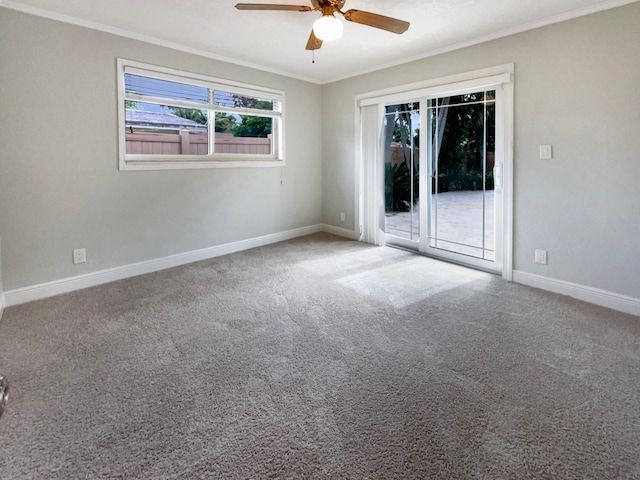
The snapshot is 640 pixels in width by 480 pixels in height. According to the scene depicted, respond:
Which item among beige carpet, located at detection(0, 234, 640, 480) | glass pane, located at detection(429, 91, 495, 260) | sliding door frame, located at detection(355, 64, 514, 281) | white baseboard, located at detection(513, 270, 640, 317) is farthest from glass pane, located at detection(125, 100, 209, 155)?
white baseboard, located at detection(513, 270, 640, 317)

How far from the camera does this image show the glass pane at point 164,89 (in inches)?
145

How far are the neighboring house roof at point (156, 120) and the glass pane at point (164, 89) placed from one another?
0.19 meters

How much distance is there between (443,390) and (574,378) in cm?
76

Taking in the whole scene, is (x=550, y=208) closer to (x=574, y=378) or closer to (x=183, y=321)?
(x=574, y=378)

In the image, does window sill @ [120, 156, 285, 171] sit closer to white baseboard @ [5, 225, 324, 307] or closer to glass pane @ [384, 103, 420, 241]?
white baseboard @ [5, 225, 324, 307]

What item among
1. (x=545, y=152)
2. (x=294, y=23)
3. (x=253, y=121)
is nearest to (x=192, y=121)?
(x=253, y=121)

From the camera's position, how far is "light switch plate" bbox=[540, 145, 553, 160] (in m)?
3.21

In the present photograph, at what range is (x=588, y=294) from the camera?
310cm

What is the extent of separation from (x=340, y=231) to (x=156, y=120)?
2.88 meters

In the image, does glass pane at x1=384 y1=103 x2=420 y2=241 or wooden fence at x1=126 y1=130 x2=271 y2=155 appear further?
glass pane at x1=384 y1=103 x2=420 y2=241

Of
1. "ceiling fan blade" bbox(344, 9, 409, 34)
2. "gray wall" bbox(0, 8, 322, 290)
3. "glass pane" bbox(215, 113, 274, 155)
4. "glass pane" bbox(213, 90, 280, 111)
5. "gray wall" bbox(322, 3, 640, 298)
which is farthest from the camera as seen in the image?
"glass pane" bbox(215, 113, 274, 155)

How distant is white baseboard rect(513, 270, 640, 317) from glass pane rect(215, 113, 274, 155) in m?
3.45

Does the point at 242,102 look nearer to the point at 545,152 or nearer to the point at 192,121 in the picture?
the point at 192,121

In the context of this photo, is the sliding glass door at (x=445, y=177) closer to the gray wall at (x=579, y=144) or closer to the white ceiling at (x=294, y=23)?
the gray wall at (x=579, y=144)
